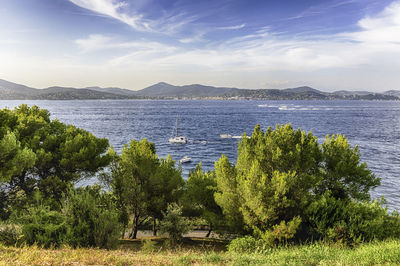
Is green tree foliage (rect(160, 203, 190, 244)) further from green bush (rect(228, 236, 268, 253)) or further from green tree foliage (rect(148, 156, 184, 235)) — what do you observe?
green bush (rect(228, 236, 268, 253))

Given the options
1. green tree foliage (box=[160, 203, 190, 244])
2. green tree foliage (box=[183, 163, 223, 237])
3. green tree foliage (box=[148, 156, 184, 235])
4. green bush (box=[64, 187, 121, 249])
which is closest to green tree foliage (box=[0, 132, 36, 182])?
green bush (box=[64, 187, 121, 249])

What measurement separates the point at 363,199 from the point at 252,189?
8880mm

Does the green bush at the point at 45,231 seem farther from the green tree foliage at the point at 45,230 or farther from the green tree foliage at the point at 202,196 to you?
the green tree foliage at the point at 202,196

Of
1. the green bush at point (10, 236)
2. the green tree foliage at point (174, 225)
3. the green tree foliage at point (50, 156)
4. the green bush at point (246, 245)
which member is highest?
the green tree foliage at point (50, 156)

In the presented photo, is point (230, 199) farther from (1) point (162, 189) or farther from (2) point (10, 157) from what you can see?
(2) point (10, 157)

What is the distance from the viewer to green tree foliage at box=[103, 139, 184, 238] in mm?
17227

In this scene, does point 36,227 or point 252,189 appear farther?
point 252,189

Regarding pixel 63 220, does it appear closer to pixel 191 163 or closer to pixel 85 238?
pixel 85 238

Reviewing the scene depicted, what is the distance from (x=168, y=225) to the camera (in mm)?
15062

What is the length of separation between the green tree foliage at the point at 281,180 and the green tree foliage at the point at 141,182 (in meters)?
4.38

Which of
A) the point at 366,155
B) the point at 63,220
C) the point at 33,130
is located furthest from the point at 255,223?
the point at 366,155

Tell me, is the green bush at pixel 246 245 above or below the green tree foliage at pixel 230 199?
below

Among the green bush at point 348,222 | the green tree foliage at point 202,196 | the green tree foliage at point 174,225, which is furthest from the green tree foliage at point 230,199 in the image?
the green bush at point 348,222

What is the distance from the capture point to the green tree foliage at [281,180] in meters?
13.1
